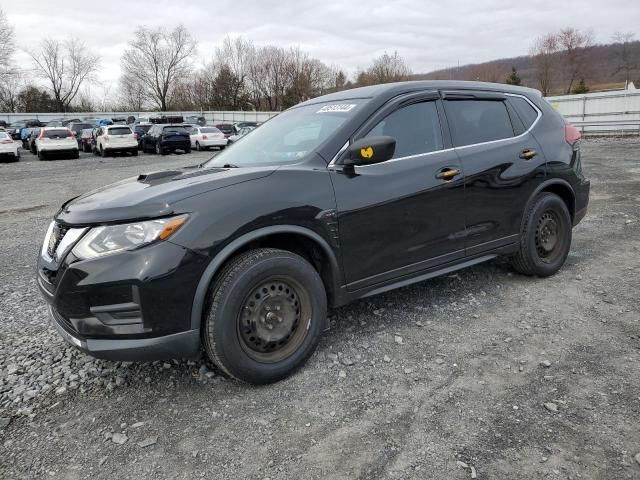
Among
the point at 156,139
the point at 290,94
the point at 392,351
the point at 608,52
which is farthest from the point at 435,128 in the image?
the point at 608,52

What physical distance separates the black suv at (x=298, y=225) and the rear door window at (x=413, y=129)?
0.01 m

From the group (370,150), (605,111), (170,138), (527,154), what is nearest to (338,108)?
(370,150)

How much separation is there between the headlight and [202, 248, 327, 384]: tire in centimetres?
40

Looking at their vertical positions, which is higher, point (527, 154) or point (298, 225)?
point (527, 154)

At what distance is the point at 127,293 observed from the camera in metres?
2.53

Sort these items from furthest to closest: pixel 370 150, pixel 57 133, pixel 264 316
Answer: pixel 57 133, pixel 370 150, pixel 264 316

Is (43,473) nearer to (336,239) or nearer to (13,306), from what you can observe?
(336,239)

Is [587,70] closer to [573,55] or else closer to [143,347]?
[573,55]

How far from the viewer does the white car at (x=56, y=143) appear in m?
23.1

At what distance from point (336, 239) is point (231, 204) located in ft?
2.40

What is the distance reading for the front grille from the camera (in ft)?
9.32

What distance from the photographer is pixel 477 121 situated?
4027mm

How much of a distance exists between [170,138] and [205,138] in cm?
218

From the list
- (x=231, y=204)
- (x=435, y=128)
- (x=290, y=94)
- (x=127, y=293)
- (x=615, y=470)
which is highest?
(x=290, y=94)
